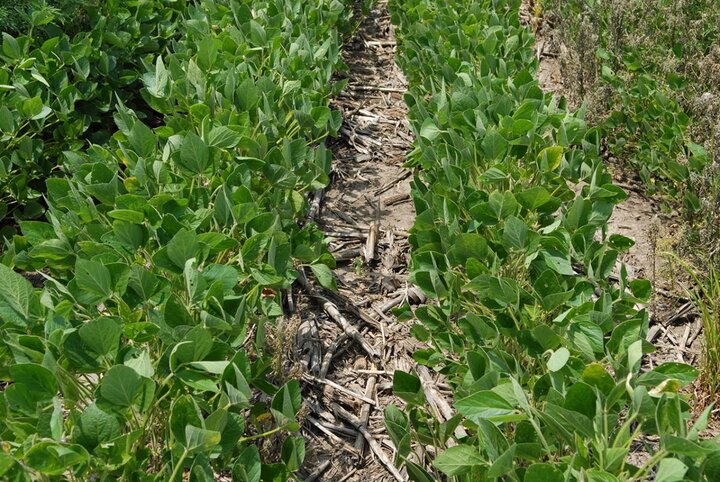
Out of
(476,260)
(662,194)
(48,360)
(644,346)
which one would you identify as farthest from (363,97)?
(48,360)

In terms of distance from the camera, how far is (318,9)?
420 centimetres

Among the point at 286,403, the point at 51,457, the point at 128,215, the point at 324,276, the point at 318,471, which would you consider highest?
the point at 128,215

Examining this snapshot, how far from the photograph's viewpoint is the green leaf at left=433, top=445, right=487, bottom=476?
161 centimetres

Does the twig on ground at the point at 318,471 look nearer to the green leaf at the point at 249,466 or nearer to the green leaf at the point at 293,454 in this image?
the green leaf at the point at 293,454

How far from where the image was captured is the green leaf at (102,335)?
5.28 feet

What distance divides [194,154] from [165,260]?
465 millimetres

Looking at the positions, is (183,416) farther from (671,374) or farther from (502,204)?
(502,204)

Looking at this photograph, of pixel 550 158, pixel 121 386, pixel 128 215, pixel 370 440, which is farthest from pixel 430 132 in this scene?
pixel 121 386

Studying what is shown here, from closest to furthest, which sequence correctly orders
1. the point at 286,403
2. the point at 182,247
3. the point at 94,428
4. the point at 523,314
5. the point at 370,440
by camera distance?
the point at 94,428
the point at 286,403
the point at 182,247
the point at 523,314
the point at 370,440

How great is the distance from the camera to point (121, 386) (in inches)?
58.4

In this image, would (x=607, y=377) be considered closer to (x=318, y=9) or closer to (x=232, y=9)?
(x=232, y=9)

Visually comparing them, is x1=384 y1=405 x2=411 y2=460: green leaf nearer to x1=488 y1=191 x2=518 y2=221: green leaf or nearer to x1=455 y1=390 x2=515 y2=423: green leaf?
x1=455 y1=390 x2=515 y2=423: green leaf

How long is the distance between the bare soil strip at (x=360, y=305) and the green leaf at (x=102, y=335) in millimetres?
972

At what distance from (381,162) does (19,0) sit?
1.98m
